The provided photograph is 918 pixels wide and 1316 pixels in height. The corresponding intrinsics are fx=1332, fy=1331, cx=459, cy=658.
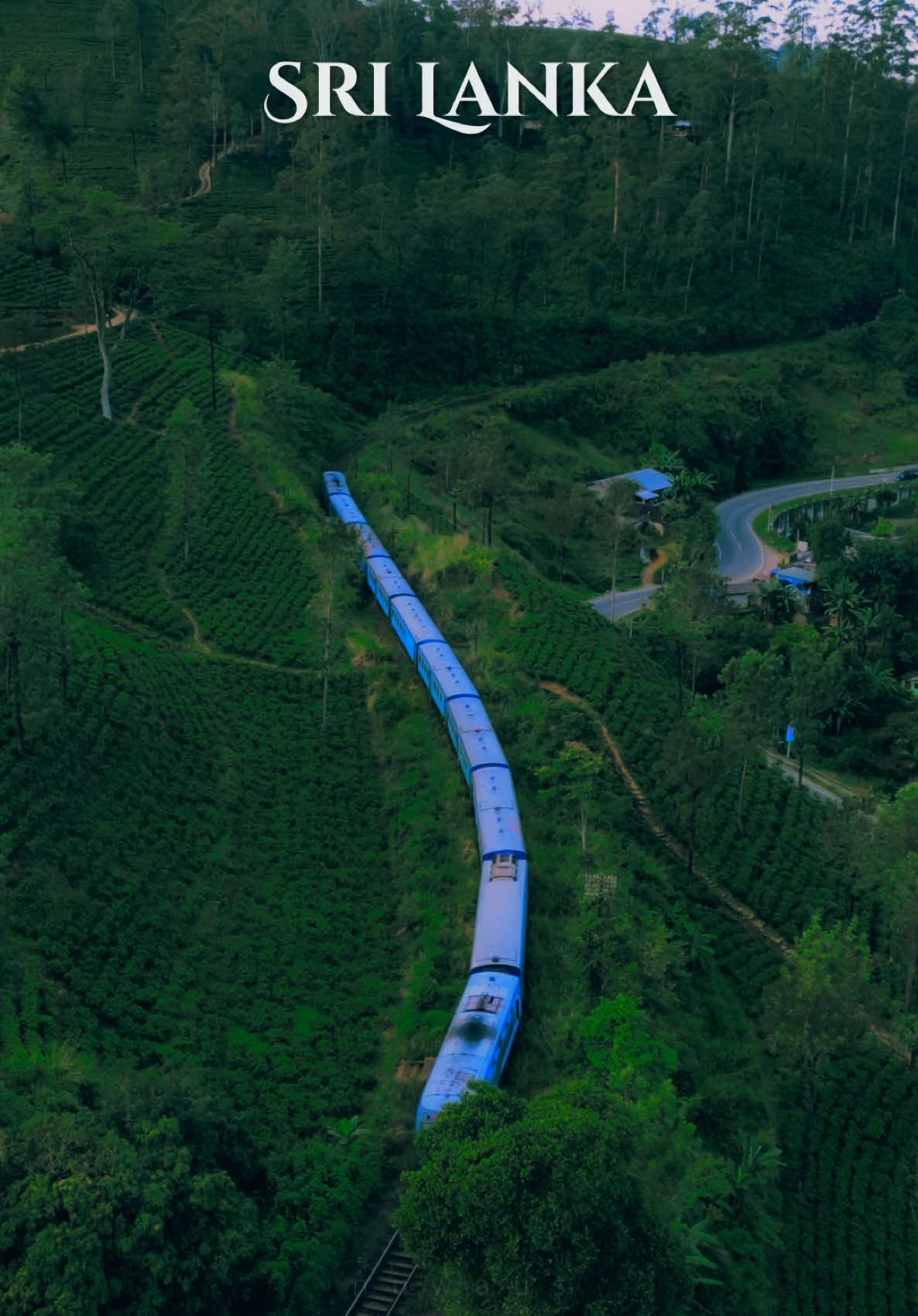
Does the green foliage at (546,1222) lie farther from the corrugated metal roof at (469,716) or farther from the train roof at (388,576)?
the train roof at (388,576)

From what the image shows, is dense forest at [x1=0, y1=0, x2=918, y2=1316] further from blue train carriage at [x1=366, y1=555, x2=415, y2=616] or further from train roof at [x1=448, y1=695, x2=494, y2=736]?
train roof at [x1=448, y1=695, x2=494, y2=736]

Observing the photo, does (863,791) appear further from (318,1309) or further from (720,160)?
(720,160)

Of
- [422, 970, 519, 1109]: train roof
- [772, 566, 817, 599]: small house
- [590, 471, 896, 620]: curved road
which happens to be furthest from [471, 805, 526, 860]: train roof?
[772, 566, 817, 599]: small house

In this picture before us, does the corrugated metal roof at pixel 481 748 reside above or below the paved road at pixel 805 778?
above

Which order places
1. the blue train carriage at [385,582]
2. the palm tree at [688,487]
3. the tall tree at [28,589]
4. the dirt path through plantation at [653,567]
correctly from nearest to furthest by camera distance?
the tall tree at [28,589], the blue train carriage at [385,582], the dirt path through plantation at [653,567], the palm tree at [688,487]

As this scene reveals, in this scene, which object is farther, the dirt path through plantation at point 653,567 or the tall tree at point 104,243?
the dirt path through plantation at point 653,567

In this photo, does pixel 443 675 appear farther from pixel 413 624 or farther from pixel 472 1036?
pixel 472 1036

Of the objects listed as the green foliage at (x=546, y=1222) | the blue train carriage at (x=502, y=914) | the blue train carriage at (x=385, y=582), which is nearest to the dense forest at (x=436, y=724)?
the green foliage at (x=546, y=1222)
